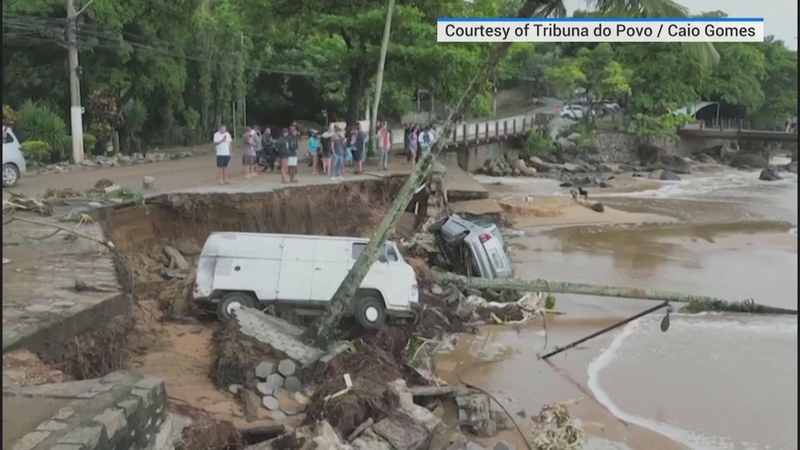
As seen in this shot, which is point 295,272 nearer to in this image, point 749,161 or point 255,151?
point 255,151

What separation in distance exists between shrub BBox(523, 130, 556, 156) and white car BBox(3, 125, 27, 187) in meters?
35.0

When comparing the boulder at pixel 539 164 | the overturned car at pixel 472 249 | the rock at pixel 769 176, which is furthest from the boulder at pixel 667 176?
the overturned car at pixel 472 249

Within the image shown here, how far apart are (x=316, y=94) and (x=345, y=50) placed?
2089cm

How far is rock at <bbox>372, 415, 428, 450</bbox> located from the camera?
8719 mm

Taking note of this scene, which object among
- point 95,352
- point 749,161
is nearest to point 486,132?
point 749,161

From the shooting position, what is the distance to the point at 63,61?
1091 inches

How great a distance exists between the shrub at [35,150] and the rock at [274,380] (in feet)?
56.8

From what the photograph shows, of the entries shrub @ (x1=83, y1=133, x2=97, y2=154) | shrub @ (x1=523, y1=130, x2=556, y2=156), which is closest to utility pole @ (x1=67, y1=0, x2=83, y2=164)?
shrub @ (x1=83, y1=133, x2=97, y2=154)

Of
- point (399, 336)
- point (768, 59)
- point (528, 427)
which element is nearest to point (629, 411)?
point (528, 427)

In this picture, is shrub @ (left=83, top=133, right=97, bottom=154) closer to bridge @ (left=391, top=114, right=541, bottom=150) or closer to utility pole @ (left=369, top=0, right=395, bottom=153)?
utility pole @ (left=369, top=0, right=395, bottom=153)

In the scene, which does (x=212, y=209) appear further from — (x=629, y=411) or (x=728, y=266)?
(x=728, y=266)

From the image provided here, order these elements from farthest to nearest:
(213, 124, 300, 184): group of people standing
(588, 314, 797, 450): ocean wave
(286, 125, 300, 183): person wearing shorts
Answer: (286, 125, 300, 183): person wearing shorts
(213, 124, 300, 184): group of people standing
(588, 314, 797, 450): ocean wave

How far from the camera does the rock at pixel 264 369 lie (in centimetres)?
1032

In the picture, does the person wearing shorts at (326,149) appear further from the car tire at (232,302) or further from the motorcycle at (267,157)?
the car tire at (232,302)
